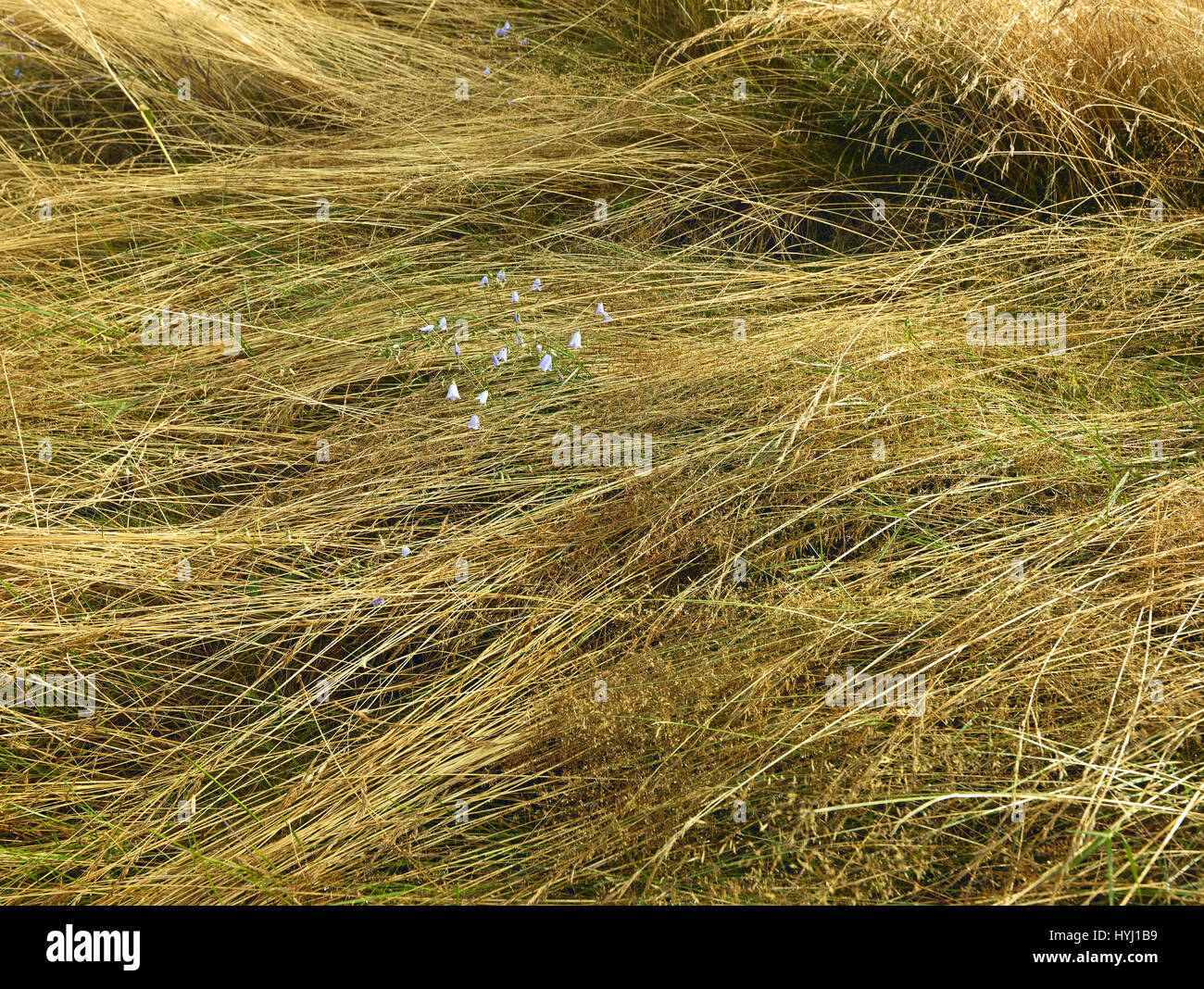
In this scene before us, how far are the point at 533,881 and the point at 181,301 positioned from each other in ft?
6.08

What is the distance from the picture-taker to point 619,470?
5.93 ft

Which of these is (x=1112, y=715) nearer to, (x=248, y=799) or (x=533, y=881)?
(x=533, y=881)

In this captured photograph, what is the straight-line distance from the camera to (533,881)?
4.25ft

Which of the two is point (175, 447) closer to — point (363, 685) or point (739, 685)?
point (363, 685)

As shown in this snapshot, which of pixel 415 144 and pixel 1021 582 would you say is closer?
pixel 1021 582

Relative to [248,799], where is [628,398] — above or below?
above

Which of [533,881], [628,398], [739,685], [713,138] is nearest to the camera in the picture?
[533,881]

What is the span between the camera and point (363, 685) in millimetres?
1611

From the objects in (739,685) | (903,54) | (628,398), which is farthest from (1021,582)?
(903,54)

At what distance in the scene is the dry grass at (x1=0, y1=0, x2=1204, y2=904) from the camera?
131 cm

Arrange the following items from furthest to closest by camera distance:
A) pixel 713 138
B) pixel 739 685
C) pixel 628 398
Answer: pixel 713 138 < pixel 628 398 < pixel 739 685

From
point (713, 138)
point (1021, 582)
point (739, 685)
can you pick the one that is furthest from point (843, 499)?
point (713, 138)

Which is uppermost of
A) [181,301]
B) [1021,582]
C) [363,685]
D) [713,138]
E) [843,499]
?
[713,138]

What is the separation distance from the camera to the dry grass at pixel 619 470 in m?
1.31
